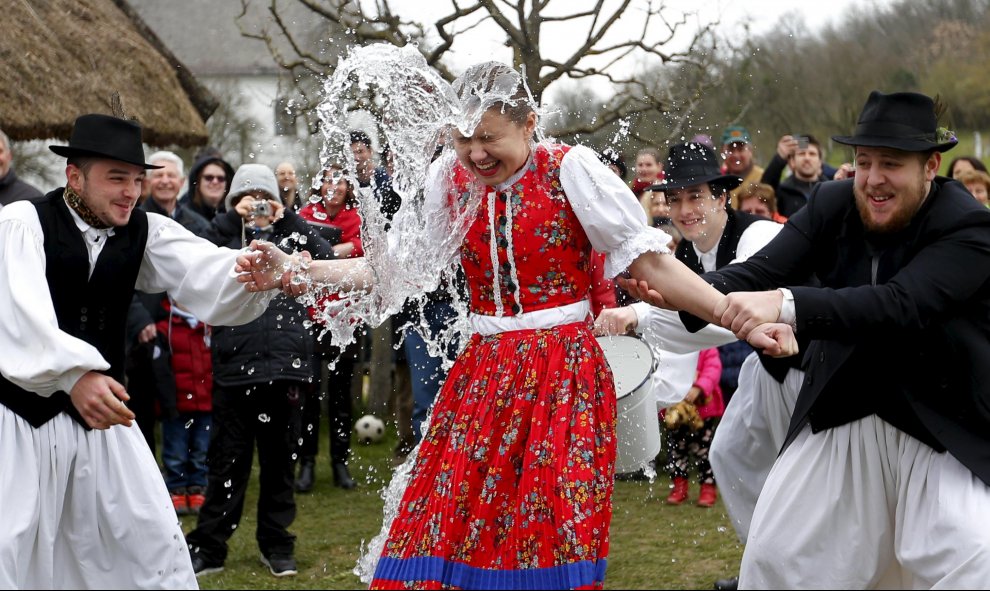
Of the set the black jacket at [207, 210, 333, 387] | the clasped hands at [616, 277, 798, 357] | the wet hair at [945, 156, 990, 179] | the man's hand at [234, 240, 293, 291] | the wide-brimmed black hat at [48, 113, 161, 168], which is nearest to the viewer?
the clasped hands at [616, 277, 798, 357]

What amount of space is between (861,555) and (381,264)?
6.48 feet

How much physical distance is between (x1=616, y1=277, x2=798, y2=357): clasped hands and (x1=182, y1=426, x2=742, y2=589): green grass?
2219mm

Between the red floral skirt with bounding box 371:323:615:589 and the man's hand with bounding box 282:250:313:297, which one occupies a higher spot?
the man's hand with bounding box 282:250:313:297

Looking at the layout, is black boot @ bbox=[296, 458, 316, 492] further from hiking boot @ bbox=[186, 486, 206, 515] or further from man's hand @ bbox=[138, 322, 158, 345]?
man's hand @ bbox=[138, 322, 158, 345]

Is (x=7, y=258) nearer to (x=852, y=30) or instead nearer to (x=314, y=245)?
(x=314, y=245)

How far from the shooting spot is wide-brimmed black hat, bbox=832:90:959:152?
151 inches

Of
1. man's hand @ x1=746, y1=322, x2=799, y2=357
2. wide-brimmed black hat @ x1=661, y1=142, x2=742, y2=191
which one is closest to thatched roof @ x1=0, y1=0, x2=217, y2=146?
wide-brimmed black hat @ x1=661, y1=142, x2=742, y2=191

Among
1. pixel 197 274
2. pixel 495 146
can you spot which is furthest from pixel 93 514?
pixel 495 146

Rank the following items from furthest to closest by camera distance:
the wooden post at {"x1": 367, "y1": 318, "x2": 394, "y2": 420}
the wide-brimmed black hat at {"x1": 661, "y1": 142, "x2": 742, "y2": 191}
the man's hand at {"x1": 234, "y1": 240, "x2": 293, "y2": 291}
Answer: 1. the wooden post at {"x1": 367, "y1": 318, "x2": 394, "y2": 420}
2. the wide-brimmed black hat at {"x1": 661, "y1": 142, "x2": 742, "y2": 191}
3. the man's hand at {"x1": 234, "y1": 240, "x2": 293, "y2": 291}

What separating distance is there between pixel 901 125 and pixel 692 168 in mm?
1940

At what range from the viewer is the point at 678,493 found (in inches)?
302

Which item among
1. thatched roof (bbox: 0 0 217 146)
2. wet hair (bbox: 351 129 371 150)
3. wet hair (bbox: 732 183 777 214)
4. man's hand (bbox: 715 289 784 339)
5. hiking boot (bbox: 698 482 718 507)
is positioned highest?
thatched roof (bbox: 0 0 217 146)

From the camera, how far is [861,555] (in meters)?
3.89

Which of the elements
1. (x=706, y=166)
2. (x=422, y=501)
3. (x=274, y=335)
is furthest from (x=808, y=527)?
(x=274, y=335)
